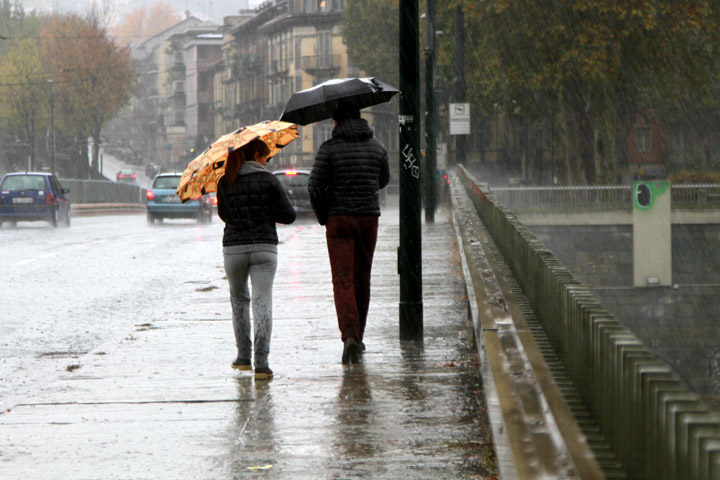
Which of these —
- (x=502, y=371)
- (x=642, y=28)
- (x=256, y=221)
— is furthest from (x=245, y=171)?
(x=642, y=28)

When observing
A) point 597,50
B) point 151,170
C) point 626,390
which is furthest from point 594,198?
point 151,170

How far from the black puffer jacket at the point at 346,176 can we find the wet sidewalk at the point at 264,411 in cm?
113

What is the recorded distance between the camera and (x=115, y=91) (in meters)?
86.5

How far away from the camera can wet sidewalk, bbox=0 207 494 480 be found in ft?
18.2

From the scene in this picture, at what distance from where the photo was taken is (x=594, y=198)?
132 feet

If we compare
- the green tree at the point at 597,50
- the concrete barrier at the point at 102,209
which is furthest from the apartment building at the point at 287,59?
the green tree at the point at 597,50

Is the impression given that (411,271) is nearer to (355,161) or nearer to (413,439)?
(355,161)

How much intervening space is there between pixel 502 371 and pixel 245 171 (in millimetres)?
3759

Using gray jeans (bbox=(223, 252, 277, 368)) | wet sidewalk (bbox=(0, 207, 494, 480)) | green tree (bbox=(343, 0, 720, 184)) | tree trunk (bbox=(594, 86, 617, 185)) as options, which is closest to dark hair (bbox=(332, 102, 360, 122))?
gray jeans (bbox=(223, 252, 277, 368))

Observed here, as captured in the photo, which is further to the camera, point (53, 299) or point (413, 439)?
point (53, 299)

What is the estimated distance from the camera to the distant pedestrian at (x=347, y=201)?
8305mm

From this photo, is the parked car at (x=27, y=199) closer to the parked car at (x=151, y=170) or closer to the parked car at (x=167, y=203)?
the parked car at (x=167, y=203)

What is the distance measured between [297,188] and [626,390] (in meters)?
30.3

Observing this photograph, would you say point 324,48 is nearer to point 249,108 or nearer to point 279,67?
point 279,67
